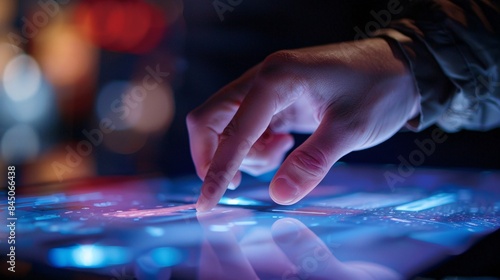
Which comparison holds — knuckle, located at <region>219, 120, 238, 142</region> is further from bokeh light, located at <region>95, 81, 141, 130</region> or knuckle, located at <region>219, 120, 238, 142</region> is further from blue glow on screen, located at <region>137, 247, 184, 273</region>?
bokeh light, located at <region>95, 81, 141, 130</region>

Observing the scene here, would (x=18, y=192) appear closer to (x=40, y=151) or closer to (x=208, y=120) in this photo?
(x=208, y=120)

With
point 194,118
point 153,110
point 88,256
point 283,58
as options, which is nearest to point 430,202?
point 283,58

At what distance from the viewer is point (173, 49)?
2.54 meters

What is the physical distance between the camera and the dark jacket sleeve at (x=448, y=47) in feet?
3.50

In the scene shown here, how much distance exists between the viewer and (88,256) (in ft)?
1.83

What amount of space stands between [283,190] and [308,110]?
0.38 metres

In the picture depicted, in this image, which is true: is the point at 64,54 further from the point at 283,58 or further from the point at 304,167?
the point at 304,167

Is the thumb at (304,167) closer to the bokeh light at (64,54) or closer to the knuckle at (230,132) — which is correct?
the knuckle at (230,132)

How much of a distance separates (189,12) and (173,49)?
9.7 inches

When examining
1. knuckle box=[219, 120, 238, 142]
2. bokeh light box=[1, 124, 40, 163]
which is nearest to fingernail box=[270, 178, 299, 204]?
knuckle box=[219, 120, 238, 142]

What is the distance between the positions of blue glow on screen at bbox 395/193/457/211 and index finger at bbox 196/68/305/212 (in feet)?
1.08

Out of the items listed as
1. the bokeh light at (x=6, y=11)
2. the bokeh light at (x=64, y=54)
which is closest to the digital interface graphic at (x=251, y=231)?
the bokeh light at (x=6, y=11)

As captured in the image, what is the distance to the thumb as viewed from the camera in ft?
2.58

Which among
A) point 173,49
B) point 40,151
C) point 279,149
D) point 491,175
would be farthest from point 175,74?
point 491,175
